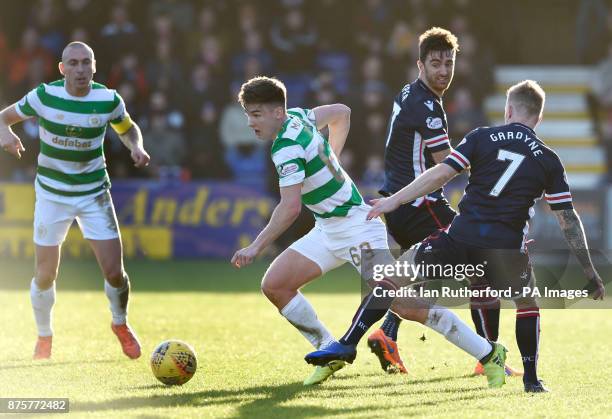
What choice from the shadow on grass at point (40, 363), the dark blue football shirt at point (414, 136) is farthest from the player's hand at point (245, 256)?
the shadow on grass at point (40, 363)

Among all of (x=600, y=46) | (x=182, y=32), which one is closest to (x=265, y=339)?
(x=182, y=32)

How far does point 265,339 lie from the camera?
9.34 m

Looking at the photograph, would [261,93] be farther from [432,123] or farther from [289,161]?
[432,123]

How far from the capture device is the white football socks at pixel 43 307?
27.2 feet

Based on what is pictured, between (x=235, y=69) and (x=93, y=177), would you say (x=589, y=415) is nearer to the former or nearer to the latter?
(x=93, y=177)

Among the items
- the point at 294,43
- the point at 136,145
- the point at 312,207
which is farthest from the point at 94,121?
the point at 294,43

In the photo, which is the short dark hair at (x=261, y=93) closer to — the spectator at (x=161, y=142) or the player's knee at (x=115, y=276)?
the player's knee at (x=115, y=276)

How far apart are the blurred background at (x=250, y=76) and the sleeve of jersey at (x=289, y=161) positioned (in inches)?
359

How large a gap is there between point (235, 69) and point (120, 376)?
11821 millimetres

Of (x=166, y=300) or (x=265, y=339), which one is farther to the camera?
(x=166, y=300)

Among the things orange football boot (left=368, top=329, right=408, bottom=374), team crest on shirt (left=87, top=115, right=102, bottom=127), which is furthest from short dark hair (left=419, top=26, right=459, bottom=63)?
team crest on shirt (left=87, top=115, right=102, bottom=127)

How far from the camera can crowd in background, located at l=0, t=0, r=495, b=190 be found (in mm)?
17234

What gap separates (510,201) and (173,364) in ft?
7.48

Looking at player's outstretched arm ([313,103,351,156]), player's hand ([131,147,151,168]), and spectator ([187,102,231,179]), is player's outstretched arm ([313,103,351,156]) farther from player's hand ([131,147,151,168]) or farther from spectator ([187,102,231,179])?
spectator ([187,102,231,179])
